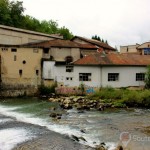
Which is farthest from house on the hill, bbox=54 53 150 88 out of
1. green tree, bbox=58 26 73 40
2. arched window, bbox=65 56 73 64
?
green tree, bbox=58 26 73 40

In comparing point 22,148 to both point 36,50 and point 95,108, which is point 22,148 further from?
point 36,50

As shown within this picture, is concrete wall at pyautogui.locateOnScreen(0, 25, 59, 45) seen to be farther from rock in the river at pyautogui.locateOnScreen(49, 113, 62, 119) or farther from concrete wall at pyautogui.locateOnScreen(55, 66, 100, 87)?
rock in the river at pyautogui.locateOnScreen(49, 113, 62, 119)

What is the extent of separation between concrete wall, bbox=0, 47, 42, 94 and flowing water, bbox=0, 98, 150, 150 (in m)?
7.14

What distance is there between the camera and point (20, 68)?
33.3 m

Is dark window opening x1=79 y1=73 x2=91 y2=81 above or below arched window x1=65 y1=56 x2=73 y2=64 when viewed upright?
below

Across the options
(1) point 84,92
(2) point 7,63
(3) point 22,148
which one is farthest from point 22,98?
(3) point 22,148

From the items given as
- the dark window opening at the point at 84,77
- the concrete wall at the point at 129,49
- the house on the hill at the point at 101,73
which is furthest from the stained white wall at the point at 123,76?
the concrete wall at the point at 129,49

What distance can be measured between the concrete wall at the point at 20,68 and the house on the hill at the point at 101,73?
235 centimetres

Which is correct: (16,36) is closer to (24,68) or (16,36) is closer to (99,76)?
(24,68)

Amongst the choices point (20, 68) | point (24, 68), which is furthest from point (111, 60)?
point (20, 68)

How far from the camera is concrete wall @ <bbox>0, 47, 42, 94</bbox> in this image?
108 ft

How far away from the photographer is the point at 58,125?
18.6m

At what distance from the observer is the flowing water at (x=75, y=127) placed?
47.9ft

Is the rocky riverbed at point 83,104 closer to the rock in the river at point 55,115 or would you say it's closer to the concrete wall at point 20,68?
the rock in the river at point 55,115
